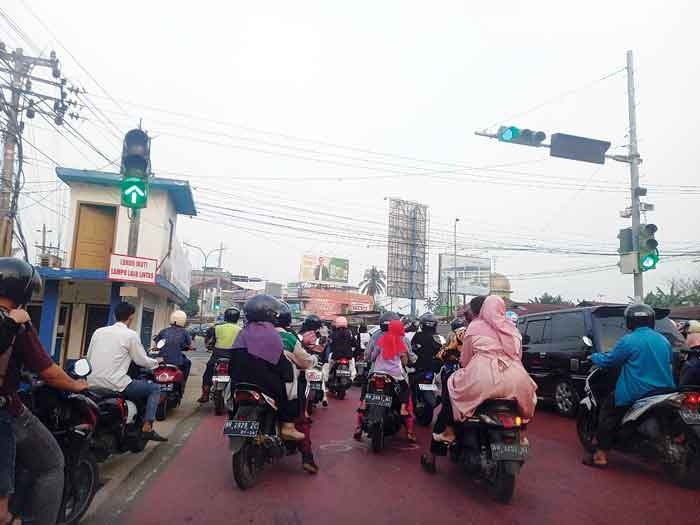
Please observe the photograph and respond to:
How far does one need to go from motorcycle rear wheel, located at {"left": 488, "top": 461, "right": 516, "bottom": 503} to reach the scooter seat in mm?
427

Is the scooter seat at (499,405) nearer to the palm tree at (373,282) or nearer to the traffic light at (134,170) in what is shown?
the traffic light at (134,170)

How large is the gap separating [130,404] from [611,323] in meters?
7.14

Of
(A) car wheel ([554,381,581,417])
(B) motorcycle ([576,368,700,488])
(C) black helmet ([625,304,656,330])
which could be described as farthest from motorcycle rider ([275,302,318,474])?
(A) car wheel ([554,381,581,417])

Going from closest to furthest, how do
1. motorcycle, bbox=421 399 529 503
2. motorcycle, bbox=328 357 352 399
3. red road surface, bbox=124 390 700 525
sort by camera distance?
red road surface, bbox=124 390 700 525 < motorcycle, bbox=421 399 529 503 < motorcycle, bbox=328 357 352 399

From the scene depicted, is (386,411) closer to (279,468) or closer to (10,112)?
(279,468)

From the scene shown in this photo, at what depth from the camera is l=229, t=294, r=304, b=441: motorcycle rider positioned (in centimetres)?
458

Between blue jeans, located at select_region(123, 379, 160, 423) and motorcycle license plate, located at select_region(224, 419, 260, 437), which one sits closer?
motorcycle license plate, located at select_region(224, 419, 260, 437)

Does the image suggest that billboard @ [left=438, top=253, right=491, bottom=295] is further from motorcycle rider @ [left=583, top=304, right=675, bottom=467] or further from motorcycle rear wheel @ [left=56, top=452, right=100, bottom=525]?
motorcycle rear wheel @ [left=56, top=452, right=100, bottom=525]

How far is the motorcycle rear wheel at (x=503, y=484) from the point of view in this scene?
414cm

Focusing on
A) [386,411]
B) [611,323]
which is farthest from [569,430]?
[386,411]

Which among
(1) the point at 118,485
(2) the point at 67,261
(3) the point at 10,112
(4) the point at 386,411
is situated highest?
(3) the point at 10,112

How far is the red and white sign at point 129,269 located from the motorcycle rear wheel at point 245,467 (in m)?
8.64

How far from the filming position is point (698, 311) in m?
18.2

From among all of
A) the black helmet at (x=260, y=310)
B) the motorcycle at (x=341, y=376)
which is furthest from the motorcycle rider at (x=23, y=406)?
the motorcycle at (x=341, y=376)
